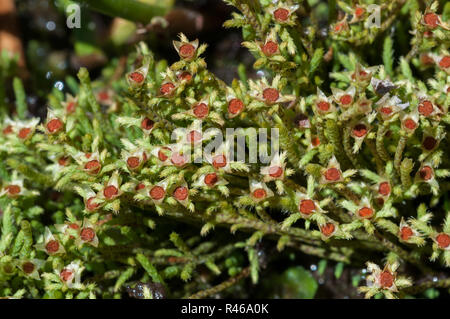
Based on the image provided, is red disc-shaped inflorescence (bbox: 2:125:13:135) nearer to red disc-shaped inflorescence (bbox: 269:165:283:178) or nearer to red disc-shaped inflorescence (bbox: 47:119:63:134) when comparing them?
red disc-shaped inflorescence (bbox: 47:119:63:134)

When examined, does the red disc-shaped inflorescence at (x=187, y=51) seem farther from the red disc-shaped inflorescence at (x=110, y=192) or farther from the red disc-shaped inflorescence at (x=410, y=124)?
the red disc-shaped inflorescence at (x=410, y=124)

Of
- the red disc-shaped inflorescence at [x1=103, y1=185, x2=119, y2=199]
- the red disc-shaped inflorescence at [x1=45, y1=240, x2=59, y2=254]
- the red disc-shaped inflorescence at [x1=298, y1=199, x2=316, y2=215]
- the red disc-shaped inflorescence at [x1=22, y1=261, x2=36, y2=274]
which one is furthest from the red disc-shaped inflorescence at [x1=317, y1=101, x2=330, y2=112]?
the red disc-shaped inflorescence at [x1=22, y1=261, x2=36, y2=274]

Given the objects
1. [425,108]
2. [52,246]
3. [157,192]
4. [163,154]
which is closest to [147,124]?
[163,154]

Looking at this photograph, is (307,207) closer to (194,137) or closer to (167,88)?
(194,137)

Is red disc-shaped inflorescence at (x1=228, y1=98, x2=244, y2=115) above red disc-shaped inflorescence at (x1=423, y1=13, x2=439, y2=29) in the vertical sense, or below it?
below

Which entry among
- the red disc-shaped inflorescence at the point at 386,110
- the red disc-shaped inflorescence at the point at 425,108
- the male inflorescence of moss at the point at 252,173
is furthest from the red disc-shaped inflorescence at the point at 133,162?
the red disc-shaped inflorescence at the point at 425,108
